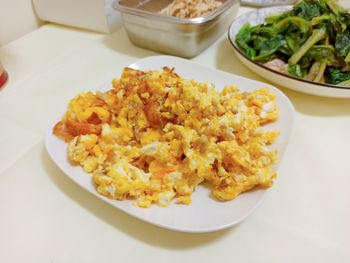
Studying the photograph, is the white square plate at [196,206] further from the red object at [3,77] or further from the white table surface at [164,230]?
the red object at [3,77]

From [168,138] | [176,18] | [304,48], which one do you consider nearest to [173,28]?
[176,18]

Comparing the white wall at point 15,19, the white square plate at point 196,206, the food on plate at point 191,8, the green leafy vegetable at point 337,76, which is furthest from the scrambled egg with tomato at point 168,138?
the white wall at point 15,19

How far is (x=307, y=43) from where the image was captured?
109cm

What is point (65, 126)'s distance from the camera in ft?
2.82

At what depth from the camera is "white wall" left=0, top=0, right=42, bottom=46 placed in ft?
4.54

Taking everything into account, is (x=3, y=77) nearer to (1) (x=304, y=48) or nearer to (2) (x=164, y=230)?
(2) (x=164, y=230)

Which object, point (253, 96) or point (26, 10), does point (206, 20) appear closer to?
point (253, 96)

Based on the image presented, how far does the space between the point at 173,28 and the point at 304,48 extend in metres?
0.46

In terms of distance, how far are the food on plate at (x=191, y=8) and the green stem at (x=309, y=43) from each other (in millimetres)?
393

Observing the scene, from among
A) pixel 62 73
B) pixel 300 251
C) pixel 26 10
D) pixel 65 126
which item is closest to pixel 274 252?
pixel 300 251

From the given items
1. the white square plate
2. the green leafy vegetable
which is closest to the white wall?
the white square plate

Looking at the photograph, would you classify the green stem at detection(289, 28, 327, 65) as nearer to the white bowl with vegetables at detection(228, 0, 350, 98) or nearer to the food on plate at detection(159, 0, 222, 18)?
the white bowl with vegetables at detection(228, 0, 350, 98)

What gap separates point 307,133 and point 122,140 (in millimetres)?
526

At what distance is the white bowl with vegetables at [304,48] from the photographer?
101cm
